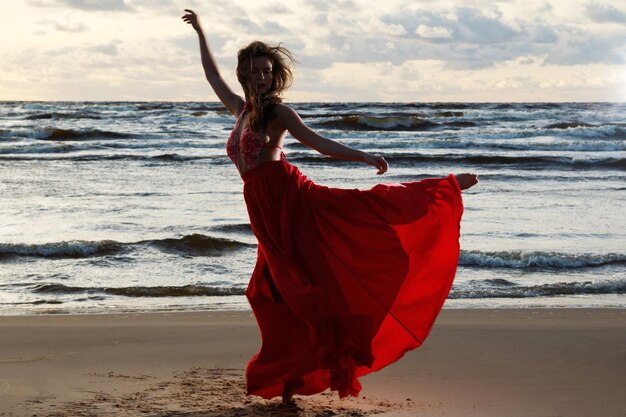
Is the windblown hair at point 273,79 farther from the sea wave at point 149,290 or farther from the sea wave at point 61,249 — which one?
the sea wave at point 61,249

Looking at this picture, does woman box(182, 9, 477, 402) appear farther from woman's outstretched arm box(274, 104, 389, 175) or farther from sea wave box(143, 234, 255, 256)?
sea wave box(143, 234, 255, 256)

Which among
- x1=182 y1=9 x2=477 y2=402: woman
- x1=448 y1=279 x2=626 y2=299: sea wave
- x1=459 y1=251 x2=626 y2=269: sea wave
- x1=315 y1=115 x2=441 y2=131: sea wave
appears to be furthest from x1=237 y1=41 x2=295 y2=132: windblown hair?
x1=315 y1=115 x2=441 y2=131: sea wave

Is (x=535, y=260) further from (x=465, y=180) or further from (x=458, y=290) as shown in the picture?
(x=465, y=180)

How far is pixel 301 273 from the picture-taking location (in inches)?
167

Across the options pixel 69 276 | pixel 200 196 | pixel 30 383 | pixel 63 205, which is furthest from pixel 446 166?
pixel 30 383

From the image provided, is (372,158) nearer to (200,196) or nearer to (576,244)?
(576,244)

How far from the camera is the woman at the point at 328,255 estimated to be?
13.9ft

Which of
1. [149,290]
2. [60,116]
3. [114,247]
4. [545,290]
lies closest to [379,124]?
[60,116]

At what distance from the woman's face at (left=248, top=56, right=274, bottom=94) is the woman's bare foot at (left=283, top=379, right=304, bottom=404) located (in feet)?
4.73

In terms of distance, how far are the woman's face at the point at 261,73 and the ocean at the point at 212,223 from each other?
353 cm

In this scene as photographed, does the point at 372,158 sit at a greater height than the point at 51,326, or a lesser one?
greater

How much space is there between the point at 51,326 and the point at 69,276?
7.38 feet

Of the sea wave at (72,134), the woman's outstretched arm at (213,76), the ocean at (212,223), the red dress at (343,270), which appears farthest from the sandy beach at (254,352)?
the sea wave at (72,134)

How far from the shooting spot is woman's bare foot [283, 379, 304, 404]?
14.6 ft
